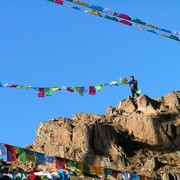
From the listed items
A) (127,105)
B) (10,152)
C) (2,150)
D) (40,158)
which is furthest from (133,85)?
(2,150)

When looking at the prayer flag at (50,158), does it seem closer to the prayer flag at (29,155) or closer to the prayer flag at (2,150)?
the prayer flag at (29,155)

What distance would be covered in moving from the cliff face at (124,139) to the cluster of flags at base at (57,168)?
20.3 feet

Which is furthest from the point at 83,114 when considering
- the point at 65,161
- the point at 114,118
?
the point at 65,161

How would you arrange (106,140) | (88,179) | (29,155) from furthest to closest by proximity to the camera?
(106,140)
(88,179)
(29,155)

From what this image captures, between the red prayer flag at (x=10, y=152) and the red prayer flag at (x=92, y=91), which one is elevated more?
the red prayer flag at (x=92, y=91)

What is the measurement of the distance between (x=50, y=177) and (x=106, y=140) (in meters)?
10.8

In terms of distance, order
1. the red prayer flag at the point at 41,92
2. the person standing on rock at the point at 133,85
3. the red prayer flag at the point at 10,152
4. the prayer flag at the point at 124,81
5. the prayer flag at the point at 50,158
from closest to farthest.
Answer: the red prayer flag at the point at 10,152, the prayer flag at the point at 50,158, the red prayer flag at the point at 41,92, the prayer flag at the point at 124,81, the person standing on rock at the point at 133,85

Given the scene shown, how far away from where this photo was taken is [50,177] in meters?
31.9

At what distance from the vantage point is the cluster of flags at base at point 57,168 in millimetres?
28016

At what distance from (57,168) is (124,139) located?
14323 millimetres

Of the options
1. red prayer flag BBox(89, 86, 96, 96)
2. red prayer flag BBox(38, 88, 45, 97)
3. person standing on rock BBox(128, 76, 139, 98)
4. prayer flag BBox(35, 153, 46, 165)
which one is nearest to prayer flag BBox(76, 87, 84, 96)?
red prayer flag BBox(89, 86, 96, 96)

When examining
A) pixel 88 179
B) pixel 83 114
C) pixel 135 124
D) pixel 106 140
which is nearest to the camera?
pixel 88 179

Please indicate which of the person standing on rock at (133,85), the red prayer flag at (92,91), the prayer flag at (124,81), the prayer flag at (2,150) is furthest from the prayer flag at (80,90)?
the prayer flag at (2,150)

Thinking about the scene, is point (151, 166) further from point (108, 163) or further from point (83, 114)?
point (83, 114)
